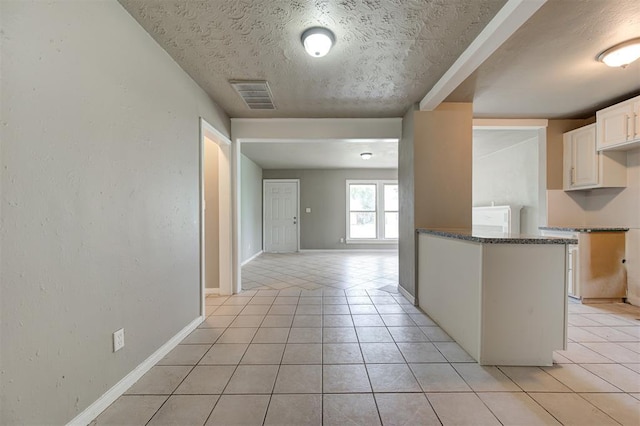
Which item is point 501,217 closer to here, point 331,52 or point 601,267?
point 601,267

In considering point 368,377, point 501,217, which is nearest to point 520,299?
point 368,377

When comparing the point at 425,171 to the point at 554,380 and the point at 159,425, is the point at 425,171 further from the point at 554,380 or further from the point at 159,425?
the point at 159,425

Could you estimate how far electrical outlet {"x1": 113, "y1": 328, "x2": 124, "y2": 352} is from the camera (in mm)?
1517

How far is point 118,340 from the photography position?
154cm

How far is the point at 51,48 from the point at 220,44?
103cm

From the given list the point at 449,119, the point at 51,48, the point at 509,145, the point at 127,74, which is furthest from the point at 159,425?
the point at 509,145

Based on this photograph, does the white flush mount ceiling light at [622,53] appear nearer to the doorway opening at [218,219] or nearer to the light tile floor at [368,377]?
the light tile floor at [368,377]

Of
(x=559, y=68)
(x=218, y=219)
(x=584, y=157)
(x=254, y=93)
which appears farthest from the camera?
(x=218, y=219)

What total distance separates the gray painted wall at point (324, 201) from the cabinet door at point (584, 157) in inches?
161

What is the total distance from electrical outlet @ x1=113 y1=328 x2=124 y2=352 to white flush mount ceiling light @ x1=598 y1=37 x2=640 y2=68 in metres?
3.99

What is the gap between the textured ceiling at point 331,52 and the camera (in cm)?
159

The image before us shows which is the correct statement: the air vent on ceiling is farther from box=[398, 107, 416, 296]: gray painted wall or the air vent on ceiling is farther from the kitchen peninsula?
the kitchen peninsula

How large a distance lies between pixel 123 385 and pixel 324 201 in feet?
19.9

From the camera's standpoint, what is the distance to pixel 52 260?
117 centimetres
